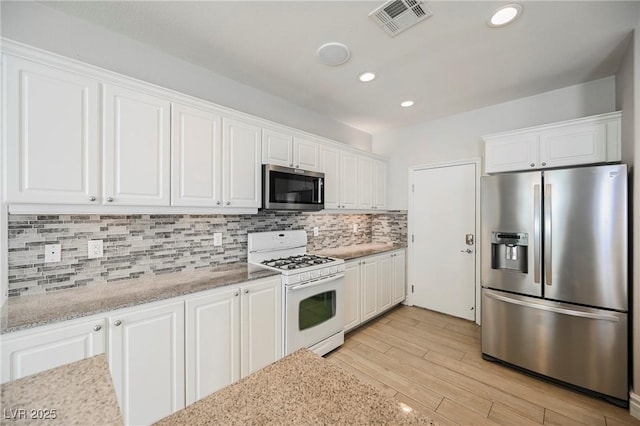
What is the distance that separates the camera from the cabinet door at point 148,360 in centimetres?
149

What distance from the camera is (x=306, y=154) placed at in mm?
2926

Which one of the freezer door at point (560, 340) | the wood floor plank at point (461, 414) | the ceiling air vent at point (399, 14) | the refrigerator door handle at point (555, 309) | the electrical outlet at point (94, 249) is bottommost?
the wood floor plank at point (461, 414)

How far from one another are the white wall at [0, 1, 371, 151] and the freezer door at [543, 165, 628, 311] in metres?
2.83

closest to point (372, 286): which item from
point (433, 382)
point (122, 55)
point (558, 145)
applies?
point (433, 382)

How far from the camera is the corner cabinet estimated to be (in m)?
2.27

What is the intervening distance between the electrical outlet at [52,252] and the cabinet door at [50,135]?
401 mm

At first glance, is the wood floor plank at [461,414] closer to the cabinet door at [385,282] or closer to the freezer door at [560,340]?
the freezer door at [560,340]

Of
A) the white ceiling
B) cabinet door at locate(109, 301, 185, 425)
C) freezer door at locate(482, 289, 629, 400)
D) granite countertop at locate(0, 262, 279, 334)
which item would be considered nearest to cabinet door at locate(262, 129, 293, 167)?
the white ceiling

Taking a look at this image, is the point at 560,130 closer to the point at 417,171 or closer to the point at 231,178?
the point at 417,171

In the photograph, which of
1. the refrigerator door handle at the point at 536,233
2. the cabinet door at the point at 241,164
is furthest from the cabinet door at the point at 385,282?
the cabinet door at the point at 241,164

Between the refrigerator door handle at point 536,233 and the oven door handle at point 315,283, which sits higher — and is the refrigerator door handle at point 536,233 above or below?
above

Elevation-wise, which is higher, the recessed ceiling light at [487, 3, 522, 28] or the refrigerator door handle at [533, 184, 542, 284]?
the recessed ceiling light at [487, 3, 522, 28]

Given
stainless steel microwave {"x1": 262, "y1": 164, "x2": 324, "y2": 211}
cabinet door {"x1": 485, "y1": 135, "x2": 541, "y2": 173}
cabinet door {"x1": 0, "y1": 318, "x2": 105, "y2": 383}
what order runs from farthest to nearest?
cabinet door {"x1": 485, "y1": 135, "x2": 541, "y2": 173}, stainless steel microwave {"x1": 262, "y1": 164, "x2": 324, "y2": 211}, cabinet door {"x1": 0, "y1": 318, "x2": 105, "y2": 383}

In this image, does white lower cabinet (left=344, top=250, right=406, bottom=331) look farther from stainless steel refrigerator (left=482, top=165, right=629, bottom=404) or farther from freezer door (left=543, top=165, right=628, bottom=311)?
freezer door (left=543, top=165, right=628, bottom=311)
